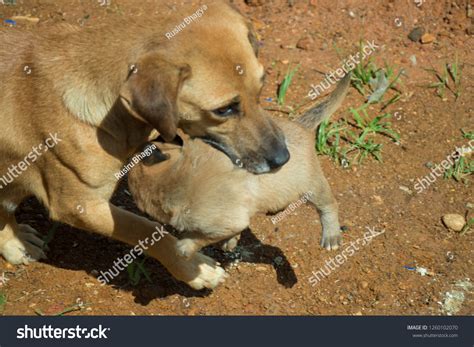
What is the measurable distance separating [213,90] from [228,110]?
8.8 inches

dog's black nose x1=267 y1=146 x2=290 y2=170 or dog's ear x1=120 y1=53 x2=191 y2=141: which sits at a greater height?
dog's ear x1=120 y1=53 x2=191 y2=141

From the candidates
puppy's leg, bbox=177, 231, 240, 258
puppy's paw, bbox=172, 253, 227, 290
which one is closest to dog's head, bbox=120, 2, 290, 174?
puppy's leg, bbox=177, 231, 240, 258

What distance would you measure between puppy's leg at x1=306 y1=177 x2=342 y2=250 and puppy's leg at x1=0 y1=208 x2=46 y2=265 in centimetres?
252

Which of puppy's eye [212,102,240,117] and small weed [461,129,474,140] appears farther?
small weed [461,129,474,140]

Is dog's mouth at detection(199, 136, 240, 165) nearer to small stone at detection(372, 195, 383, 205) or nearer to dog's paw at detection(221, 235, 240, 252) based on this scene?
dog's paw at detection(221, 235, 240, 252)

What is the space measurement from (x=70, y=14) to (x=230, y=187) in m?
4.87

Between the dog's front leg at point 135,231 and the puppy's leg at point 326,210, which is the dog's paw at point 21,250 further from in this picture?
the puppy's leg at point 326,210

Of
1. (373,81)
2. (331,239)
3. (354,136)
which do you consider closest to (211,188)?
(331,239)

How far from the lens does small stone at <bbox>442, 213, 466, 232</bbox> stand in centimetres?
666

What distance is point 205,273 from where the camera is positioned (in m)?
5.83

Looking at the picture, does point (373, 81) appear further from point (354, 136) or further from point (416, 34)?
point (416, 34)

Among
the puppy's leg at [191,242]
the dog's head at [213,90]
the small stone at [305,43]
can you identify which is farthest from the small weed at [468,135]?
the puppy's leg at [191,242]

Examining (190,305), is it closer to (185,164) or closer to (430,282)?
(185,164)

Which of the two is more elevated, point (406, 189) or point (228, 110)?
point (228, 110)
